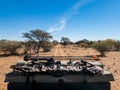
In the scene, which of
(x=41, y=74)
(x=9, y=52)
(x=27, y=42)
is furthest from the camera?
(x=27, y=42)

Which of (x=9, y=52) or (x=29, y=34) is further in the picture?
(x=29, y=34)

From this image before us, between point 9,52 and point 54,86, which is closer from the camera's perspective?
point 54,86

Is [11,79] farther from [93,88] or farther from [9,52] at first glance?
[9,52]

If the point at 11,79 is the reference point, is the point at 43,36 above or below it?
above

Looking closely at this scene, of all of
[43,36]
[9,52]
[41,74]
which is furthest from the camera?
[43,36]

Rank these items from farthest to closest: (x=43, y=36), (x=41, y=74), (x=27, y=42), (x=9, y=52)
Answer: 1. (x=43, y=36)
2. (x=27, y=42)
3. (x=9, y=52)
4. (x=41, y=74)

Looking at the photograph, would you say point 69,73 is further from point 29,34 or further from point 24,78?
point 29,34

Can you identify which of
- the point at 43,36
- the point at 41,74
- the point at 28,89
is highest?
the point at 43,36

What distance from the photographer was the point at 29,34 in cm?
5488

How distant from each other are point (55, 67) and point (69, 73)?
0.90ft

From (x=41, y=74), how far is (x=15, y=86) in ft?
1.57

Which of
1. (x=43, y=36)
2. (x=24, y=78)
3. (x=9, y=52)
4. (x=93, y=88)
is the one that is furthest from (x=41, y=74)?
(x=43, y=36)

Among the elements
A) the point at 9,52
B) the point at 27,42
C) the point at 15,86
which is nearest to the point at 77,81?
the point at 15,86

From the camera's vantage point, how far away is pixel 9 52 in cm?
4653
